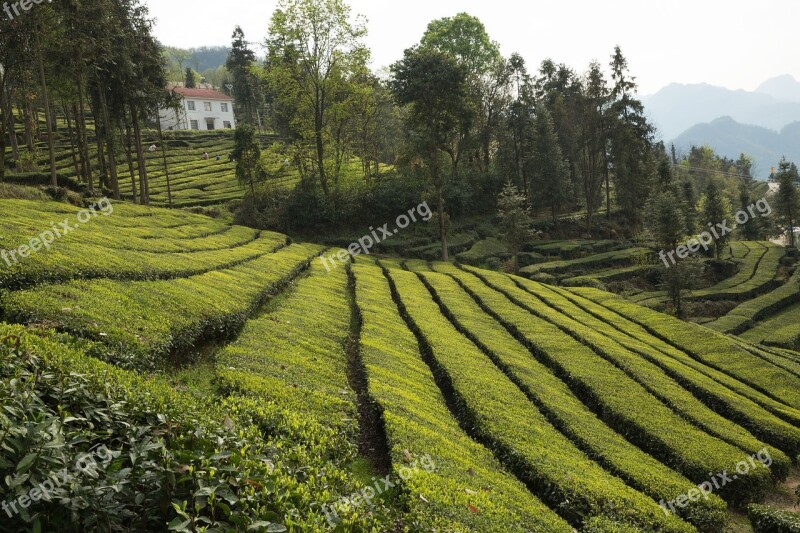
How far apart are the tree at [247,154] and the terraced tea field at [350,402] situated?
80.7ft

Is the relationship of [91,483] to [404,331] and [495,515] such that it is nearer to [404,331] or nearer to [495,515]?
[495,515]

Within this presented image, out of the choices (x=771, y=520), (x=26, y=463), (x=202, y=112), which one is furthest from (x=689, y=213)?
(x=202, y=112)

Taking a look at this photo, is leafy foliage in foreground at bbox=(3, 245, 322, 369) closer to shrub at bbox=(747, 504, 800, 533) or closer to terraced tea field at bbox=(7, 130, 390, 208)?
shrub at bbox=(747, 504, 800, 533)

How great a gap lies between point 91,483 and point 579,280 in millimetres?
Answer: 42230

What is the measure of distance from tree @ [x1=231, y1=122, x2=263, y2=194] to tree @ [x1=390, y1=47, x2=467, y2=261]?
1569 cm

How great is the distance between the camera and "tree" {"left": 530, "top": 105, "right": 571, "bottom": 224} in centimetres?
5803

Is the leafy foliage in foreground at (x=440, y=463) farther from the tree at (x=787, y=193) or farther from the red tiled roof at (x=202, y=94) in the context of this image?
the red tiled roof at (x=202, y=94)

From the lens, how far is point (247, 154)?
48938 millimetres

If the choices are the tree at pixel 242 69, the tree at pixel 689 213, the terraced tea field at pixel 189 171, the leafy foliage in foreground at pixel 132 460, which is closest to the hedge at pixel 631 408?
the leafy foliage in foreground at pixel 132 460

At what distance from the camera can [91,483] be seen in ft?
15.2

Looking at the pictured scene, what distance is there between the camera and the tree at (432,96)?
4159 cm

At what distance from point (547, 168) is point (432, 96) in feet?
73.6

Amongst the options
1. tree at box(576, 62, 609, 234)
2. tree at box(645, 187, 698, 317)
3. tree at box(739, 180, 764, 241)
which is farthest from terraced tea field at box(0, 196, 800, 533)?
tree at box(739, 180, 764, 241)

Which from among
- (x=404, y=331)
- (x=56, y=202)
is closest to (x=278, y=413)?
(x=404, y=331)
